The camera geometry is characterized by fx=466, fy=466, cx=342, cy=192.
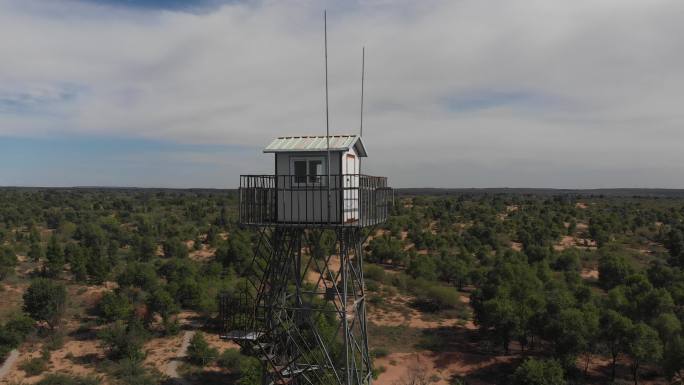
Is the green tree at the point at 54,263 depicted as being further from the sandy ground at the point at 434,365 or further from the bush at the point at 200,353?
the sandy ground at the point at 434,365

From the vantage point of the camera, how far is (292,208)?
13.5m

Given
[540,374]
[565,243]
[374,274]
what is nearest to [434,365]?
[540,374]

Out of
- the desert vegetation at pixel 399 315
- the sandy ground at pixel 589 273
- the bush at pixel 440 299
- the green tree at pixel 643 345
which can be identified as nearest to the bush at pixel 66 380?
the desert vegetation at pixel 399 315

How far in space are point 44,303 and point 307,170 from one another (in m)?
26.7

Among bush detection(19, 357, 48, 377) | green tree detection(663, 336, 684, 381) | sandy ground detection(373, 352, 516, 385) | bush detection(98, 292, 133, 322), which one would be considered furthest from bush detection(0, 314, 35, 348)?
green tree detection(663, 336, 684, 381)

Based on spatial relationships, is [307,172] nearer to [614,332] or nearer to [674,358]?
[674,358]

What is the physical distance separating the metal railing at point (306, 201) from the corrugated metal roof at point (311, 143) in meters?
0.79

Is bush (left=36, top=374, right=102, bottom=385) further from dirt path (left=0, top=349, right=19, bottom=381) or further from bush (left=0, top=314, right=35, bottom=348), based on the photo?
bush (left=0, top=314, right=35, bottom=348)

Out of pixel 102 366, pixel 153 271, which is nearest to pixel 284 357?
pixel 102 366

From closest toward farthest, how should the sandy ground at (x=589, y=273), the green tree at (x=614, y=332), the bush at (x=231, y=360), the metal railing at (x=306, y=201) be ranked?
1. the metal railing at (x=306, y=201)
2. the green tree at (x=614, y=332)
3. the bush at (x=231, y=360)
4. the sandy ground at (x=589, y=273)

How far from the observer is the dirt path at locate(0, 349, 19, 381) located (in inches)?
1021

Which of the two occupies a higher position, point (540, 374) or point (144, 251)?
point (144, 251)

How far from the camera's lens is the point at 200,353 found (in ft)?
91.4

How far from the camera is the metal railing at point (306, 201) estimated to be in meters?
13.2
